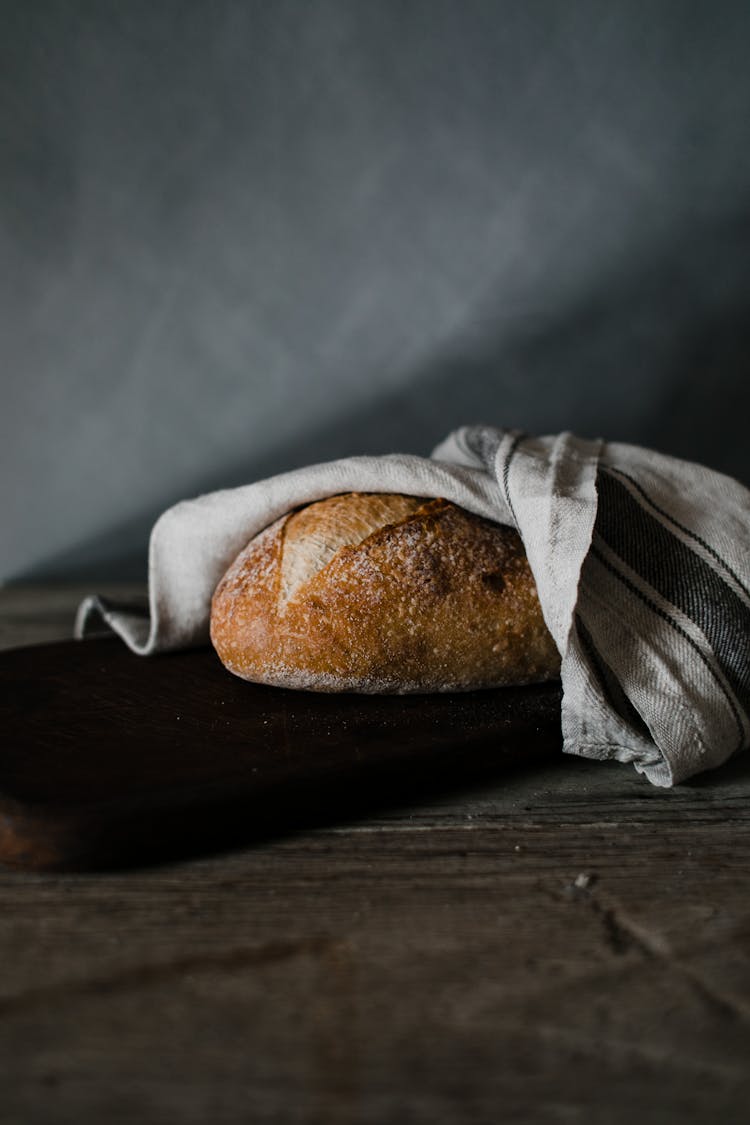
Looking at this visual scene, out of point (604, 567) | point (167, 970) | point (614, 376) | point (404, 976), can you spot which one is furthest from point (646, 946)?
point (614, 376)

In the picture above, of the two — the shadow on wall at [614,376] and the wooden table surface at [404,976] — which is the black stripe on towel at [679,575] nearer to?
the wooden table surface at [404,976]

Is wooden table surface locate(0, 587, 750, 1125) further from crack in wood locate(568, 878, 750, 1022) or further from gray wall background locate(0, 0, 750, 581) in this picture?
gray wall background locate(0, 0, 750, 581)

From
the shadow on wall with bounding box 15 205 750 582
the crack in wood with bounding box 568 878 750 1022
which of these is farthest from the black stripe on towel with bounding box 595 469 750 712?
the shadow on wall with bounding box 15 205 750 582

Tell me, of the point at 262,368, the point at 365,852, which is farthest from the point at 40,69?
the point at 365,852

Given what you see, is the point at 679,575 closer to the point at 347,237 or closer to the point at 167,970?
the point at 167,970

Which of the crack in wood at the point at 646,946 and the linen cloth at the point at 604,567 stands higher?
the linen cloth at the point at 604,567

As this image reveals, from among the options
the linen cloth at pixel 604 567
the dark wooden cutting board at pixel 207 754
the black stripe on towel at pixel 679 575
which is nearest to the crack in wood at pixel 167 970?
the dark wooden cutting board at pixel 207 754
